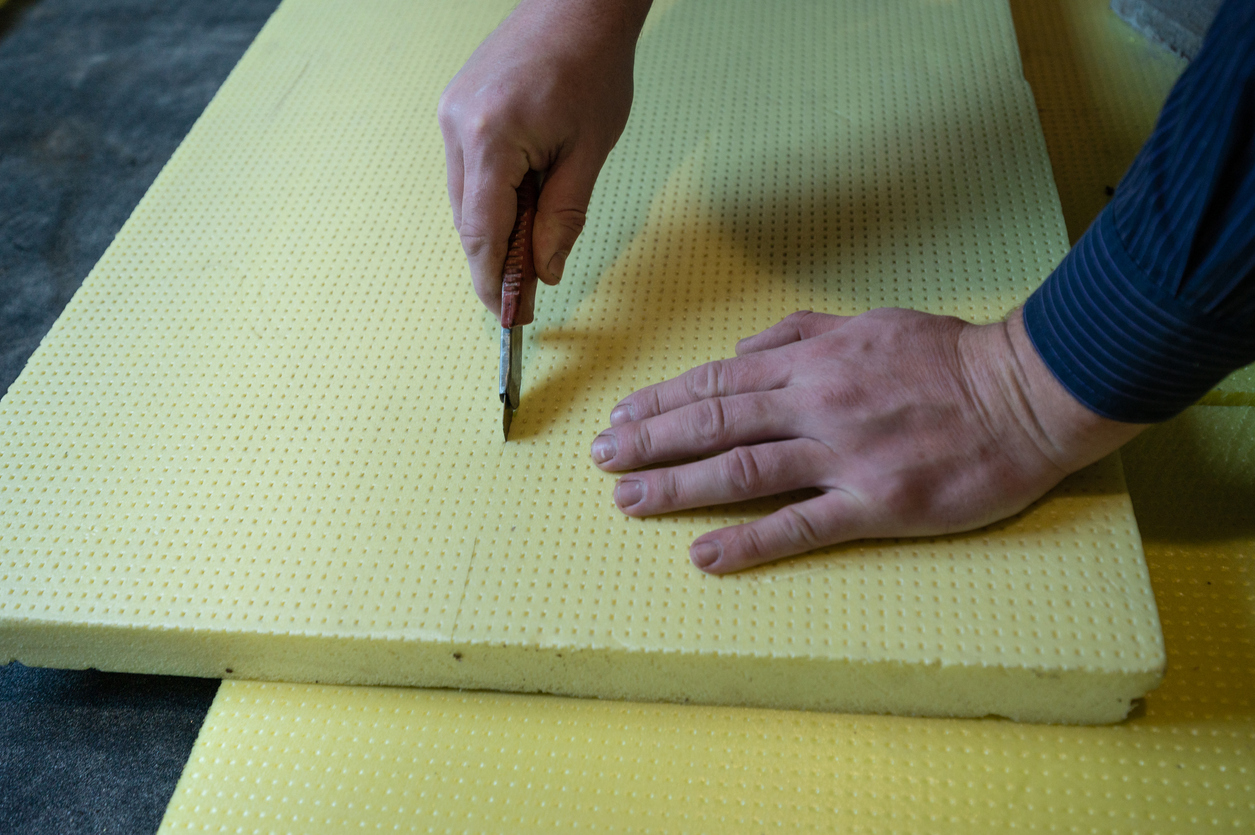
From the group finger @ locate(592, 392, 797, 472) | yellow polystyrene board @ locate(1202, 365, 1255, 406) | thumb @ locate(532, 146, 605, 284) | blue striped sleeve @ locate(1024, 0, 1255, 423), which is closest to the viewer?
blue striped sleeve @ locate(1024, 0, 1255, 423)

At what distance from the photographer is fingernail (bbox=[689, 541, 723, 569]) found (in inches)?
45.3

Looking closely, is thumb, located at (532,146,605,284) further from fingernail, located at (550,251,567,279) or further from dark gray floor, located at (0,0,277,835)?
dark gray floor, located at (0,0,277,835)

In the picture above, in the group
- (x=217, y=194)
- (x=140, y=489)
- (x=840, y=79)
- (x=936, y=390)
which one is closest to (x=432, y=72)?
(x=217, y=194)

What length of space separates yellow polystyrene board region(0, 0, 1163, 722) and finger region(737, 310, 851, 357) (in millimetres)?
101

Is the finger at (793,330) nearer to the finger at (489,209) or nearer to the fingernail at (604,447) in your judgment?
the fingernail at (604,447)

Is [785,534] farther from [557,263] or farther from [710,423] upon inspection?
[557,263]

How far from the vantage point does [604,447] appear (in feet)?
4.13

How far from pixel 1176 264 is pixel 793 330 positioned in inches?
20.9

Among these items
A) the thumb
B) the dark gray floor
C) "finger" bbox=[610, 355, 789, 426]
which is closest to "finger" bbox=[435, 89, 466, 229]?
the thumb

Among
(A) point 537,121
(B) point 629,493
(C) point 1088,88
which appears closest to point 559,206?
(A) point 537,121

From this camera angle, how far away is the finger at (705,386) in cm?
122

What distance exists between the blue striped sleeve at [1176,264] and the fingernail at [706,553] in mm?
515

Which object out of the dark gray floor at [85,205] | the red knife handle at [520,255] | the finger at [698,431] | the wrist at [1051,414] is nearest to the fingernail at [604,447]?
the finger at [698,431]

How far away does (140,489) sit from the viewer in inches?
52.2
